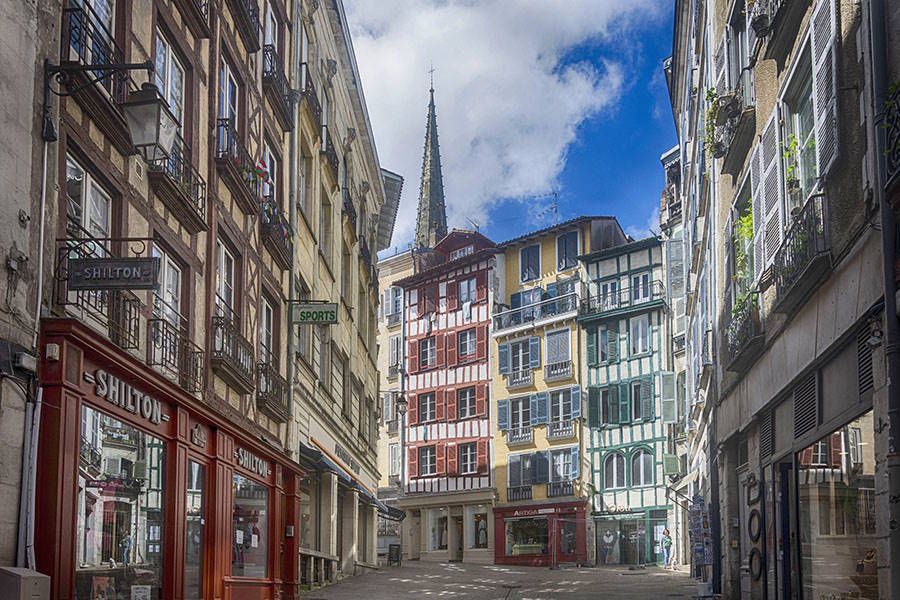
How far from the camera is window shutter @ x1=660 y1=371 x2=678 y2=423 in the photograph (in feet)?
137

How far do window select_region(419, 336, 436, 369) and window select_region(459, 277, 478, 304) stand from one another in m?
2.66

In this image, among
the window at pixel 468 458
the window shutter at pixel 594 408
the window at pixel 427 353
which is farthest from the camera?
the window at pixel 427 353

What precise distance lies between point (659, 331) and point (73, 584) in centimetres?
3787

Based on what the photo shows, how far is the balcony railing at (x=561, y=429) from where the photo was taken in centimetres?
4816

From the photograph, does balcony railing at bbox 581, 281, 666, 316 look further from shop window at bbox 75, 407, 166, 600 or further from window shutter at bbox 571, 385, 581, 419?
shop window at bbox 75, 407, 166, 600

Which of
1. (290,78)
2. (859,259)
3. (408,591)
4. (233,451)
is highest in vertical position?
(290,78)


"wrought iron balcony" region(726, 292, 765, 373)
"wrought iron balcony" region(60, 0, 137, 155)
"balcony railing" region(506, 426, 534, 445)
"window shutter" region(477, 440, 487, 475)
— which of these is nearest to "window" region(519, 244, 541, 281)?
"balcony railing" region(506, 426, 534, 445)

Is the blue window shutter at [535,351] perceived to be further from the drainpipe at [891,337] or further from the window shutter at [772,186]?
the drainpipe at [891,337]

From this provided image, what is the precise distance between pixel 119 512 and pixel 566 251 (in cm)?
4022

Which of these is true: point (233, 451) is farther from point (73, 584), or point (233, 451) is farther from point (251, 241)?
point (73, 584)

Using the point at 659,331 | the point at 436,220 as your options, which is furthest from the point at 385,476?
the point at 436,220

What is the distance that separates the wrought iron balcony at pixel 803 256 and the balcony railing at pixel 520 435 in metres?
37.5

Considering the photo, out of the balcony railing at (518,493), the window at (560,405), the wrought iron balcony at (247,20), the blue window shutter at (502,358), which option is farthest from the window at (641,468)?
the wrought iron balcony at (247,20)

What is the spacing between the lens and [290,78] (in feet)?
69.8
